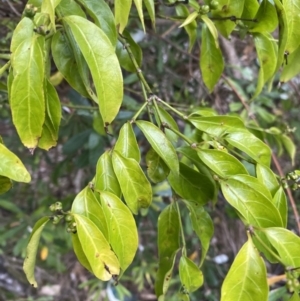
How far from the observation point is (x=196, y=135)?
811mm

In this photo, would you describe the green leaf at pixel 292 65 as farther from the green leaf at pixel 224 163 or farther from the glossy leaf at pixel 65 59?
the glossy leaf at pixel 65 59

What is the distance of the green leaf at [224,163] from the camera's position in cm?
64

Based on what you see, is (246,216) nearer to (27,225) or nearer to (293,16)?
(293,16)

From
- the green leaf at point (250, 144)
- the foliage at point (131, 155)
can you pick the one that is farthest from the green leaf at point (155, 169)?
the green leaf at point (250, 144)

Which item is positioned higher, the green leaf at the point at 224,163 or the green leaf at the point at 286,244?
the green leaf at the point at 224,163

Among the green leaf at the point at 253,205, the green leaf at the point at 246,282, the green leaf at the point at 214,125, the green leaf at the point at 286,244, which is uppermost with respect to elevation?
the green leaf at the point at 214,125

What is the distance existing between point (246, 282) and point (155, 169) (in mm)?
240

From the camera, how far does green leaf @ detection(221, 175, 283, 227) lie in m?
0.58

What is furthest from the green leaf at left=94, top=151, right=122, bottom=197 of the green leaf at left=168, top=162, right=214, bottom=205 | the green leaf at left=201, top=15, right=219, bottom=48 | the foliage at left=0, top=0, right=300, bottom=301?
the green leaf at left=201, top=15, right=219, bottom=48

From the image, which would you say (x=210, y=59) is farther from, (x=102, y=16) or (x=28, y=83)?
(x=28, y=83)

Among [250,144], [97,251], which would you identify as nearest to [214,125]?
[250,144]

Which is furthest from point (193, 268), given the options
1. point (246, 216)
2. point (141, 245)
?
point (141, 245)

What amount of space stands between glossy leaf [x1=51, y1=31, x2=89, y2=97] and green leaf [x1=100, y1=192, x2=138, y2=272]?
0.65 feet

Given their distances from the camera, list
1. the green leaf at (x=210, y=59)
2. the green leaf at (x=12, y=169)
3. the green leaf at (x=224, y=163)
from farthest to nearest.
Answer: the green leaf at (x=210, y=59), the green leaf at (x=224, y=163), the green leaf at (x=12, y=169)
